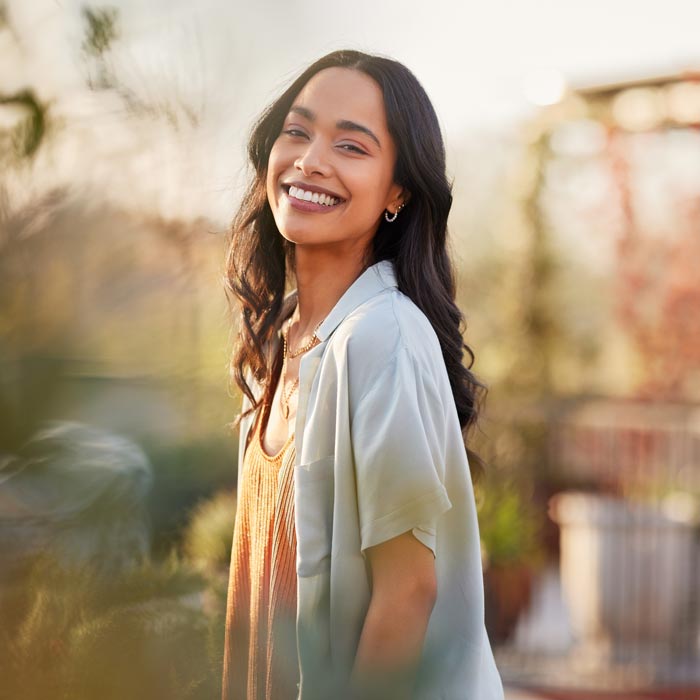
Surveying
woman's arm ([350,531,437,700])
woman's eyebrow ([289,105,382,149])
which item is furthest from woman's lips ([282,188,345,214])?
woman's arm ([350,531,437,700])

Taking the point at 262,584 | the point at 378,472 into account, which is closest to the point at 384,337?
the point at 378,472

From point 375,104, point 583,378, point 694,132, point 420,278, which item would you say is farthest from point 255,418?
point 583,378

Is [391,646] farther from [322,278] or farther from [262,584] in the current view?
[322,278]

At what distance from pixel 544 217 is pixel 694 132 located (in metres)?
1.41

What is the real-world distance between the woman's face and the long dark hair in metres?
0.02

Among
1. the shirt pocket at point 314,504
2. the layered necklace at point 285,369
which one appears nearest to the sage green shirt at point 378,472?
the shirt pocket at point 314,504

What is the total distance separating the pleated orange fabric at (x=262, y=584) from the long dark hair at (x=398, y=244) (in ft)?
0.40

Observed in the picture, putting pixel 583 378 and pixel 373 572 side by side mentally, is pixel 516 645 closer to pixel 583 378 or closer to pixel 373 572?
pixel 583 378

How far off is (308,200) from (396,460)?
15.6 inches

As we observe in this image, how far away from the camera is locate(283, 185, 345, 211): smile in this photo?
1325mm

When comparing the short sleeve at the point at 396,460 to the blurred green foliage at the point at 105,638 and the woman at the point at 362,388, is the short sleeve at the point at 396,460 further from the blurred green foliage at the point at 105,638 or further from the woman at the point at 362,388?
the blurred green foliage at the point at 105,638

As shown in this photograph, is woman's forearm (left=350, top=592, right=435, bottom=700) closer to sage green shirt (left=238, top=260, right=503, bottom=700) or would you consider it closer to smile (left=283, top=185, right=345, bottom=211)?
sage green shirt (left=238, top=260, right=503, bottom=700)

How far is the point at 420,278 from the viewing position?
4.77ft

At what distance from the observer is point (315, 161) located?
4.19ft
